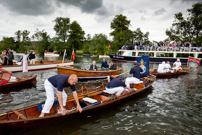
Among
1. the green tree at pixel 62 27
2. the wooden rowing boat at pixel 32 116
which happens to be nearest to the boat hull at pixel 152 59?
the wooden rowing boat at pixel 32 116

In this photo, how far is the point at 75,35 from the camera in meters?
60.4

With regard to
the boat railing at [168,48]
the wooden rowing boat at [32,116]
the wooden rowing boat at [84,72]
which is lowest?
the wooden rowing boat at [32,116]

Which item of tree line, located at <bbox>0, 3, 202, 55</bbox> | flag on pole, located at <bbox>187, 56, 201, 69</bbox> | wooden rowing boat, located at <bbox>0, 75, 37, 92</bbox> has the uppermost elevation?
tree line, located at <bbox>0, 3, 202, 55</bbox>

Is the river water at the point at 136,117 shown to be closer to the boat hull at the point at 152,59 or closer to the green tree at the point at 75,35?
the boat hull at the point at 152,59

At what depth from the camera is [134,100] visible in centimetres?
873

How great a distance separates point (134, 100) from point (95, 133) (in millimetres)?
4311

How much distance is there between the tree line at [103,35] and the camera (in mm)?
47375

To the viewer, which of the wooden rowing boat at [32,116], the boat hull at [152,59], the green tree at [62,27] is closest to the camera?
the wooden rowing boat at [32,116]

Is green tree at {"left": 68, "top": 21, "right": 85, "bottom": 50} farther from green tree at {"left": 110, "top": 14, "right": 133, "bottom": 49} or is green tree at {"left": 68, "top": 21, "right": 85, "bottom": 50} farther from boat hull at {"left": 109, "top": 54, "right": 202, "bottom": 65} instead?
boat hull at {"left": 109, "top": 54, "right": 202, "bottom": 65}

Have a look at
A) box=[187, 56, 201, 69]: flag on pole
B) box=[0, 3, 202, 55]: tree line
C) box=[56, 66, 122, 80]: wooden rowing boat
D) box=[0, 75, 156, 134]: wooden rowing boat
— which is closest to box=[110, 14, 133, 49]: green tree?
box=[0, 3, 202, 55]: tree line

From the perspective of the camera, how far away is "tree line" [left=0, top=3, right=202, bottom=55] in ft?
155

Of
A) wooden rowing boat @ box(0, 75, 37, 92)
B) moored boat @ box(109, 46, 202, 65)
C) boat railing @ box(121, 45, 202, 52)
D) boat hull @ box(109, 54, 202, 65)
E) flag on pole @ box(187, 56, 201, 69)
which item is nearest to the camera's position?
wooden rowing boat @ box(0, 75, 37, 92)

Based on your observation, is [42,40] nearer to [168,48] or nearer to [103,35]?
[103,35]

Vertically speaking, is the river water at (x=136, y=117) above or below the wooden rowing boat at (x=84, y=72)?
below
